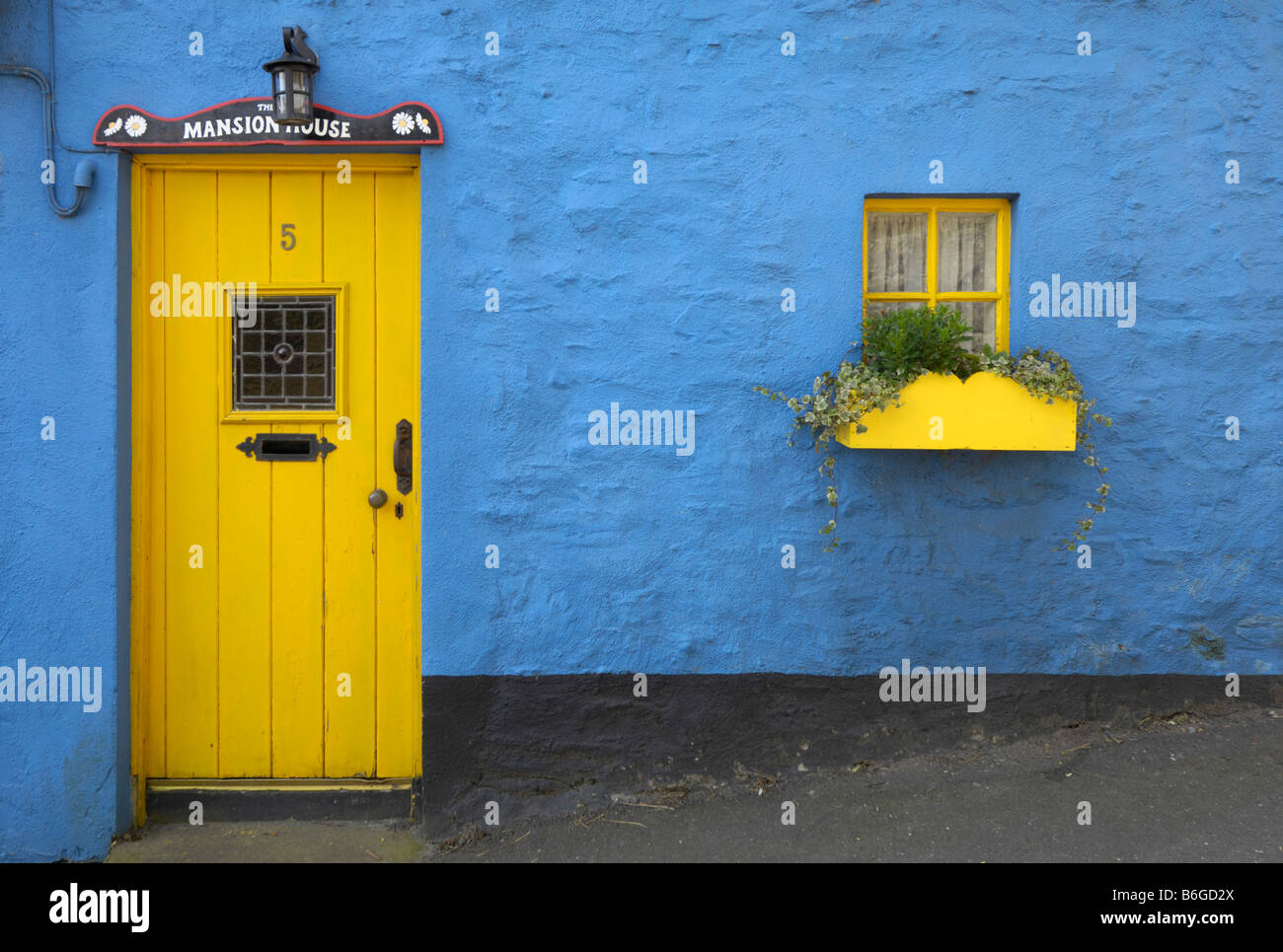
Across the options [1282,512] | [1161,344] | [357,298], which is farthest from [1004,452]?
[357,298]

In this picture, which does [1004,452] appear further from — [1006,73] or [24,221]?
[24,221]

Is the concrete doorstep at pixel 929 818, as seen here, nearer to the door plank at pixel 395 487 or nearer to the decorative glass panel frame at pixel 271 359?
the door plank at pixel 395 487

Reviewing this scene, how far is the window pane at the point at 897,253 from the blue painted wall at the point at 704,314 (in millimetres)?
183

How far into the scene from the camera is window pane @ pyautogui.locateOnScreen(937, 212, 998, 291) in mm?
4184

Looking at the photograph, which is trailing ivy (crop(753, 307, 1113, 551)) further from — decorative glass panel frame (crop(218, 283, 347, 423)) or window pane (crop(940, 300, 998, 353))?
decorative glass panel frame (crop(218, 283, 347, 423))

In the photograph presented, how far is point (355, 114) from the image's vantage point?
3.97m

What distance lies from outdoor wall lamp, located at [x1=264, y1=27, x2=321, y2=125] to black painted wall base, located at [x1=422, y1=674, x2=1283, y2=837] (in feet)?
7.84

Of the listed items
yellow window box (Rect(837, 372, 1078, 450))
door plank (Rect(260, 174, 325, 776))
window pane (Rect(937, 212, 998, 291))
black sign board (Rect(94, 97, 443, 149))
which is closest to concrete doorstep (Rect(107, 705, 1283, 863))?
door plank (Rect(260, 174, 325, 776))

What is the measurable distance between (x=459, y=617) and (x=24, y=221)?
2.47m

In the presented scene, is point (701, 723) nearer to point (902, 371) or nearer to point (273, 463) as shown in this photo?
point (902, 371)

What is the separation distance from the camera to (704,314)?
4.03 m

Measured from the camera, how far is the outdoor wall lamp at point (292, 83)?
377 centimetres

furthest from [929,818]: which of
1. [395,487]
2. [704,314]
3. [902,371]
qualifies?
[395,487]

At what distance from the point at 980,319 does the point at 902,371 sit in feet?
2.25
